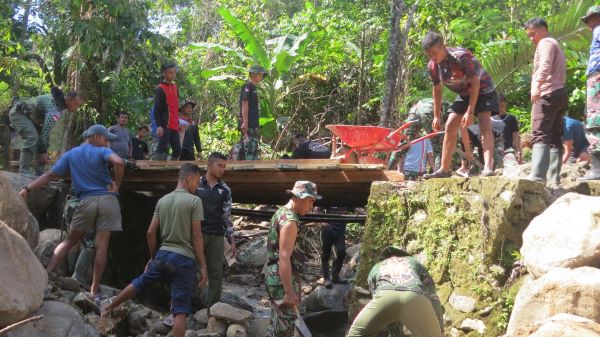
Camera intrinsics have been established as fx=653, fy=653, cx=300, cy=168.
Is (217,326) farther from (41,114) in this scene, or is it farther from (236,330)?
(41,114)

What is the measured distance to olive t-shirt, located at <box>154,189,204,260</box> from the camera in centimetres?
654

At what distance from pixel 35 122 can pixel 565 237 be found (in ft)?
23.4

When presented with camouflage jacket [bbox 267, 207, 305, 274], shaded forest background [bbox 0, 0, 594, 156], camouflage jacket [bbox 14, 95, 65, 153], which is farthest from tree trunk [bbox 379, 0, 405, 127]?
camouflage jacket [bbox 267, 207, 305, 274]

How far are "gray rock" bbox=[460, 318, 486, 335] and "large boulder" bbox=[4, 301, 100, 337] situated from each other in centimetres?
355

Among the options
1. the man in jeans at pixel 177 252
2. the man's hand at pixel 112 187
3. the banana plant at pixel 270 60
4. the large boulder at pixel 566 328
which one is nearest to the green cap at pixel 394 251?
the large boulder at pixel 566 328

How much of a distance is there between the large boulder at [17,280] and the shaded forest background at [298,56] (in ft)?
15.1

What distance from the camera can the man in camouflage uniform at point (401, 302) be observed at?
4676mm

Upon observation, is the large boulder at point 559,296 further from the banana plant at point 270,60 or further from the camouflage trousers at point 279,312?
the banana plant at point 270,60

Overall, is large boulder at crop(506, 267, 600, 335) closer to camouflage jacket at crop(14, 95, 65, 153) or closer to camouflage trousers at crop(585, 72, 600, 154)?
camouflage trousers at crop(585, 72, 600, 154)

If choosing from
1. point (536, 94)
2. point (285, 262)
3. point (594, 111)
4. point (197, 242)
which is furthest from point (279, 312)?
point (594, 111)

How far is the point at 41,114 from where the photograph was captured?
9.13 m

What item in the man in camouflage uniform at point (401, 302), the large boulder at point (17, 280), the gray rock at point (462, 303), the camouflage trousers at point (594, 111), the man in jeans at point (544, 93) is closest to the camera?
the man in camouflage uniform at point (401, 302)

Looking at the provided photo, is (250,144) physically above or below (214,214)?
above

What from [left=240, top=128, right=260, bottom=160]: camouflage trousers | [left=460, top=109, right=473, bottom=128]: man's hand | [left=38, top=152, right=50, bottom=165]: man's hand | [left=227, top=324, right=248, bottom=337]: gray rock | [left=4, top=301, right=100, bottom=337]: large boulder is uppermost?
[left=460, top=109, right=473, bottom=128]: man's hand
